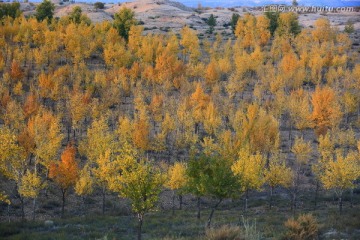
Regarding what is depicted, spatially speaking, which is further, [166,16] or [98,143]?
[166,16]

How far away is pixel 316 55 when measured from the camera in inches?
3307

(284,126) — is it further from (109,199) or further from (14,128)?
(14,128)

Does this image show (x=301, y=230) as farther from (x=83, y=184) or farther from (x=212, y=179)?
(x=83, y=184)

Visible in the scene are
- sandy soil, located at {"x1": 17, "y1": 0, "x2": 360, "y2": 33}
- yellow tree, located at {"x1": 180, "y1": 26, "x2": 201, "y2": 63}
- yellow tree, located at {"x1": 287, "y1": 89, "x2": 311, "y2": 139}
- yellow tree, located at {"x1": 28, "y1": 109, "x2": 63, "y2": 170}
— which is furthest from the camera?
sandy soil, located at {"x1": 17, "y1": 0, "x2": 360, "y2": 33}

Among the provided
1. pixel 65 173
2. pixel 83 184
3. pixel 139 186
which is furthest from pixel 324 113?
pixel 139 186

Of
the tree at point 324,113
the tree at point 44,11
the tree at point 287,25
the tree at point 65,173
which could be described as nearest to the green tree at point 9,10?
the tree at point 44,11

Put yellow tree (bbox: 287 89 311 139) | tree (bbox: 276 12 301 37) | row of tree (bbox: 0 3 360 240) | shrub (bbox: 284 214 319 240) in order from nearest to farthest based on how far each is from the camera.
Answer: shrub (bbox: 284 214 319 240)
row of tree (bbox: 0 3 360 240)
yellow tree (bbox: 287 89 311 139)
tree (bbox: 276 12 301 37)

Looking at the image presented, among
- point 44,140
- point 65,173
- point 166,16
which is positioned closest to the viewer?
point 65,173

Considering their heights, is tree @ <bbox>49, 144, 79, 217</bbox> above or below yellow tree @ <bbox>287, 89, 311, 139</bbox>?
below

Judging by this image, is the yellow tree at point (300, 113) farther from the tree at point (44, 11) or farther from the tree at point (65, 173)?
the tree at point (44, 11)

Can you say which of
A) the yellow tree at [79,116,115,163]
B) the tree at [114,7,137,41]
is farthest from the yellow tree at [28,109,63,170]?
the tree at [114,7,137,41]

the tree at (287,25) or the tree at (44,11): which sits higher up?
the tree at (44,11)

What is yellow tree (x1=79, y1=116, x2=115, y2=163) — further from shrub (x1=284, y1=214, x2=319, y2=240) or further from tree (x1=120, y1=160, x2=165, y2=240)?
shrub (x1=284, y1=214, x2=319, y2=240)

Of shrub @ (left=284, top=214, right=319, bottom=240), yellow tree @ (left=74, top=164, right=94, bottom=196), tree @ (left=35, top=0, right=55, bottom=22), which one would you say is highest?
tree @ (left=35, top=0, right=55, bottom=22)
